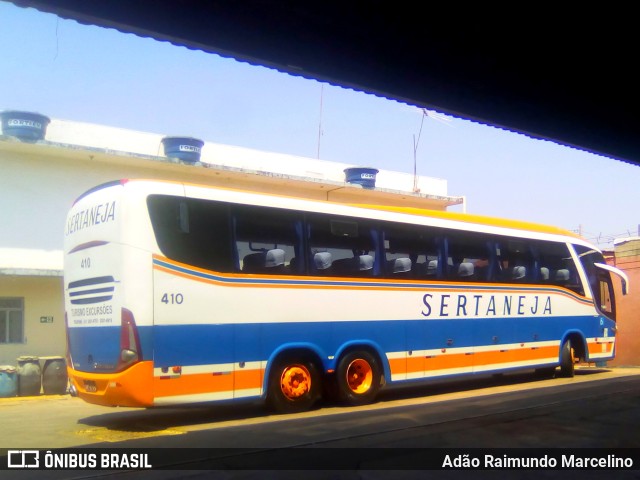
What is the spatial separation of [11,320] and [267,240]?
9.49 meters

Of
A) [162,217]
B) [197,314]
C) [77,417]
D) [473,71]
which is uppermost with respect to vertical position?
[473,71]

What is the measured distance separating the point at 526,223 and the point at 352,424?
8424mm

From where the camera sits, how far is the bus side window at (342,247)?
1155 centimetres

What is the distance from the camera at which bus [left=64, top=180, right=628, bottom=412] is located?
9430mm

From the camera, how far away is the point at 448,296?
1354 centimetres

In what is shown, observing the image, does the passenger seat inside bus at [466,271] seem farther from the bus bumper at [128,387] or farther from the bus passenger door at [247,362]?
the bus bumper at [128,387]

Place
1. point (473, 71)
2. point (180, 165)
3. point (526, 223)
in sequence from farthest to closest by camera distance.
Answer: point (180, 165), point (526, 223), point (473, 71)

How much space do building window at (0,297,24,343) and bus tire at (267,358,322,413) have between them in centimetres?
926

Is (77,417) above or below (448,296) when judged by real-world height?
below

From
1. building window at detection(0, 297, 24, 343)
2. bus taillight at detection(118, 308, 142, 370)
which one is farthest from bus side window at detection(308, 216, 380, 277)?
building window at detection(0, 297, 24, 343)

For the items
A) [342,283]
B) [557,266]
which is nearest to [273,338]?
[342,283]

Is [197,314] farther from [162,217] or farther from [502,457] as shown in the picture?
[502,457]

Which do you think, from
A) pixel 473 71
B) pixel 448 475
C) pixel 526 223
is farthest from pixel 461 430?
pixel 526 223

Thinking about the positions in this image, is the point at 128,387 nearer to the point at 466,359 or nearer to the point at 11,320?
the point at 466,359
